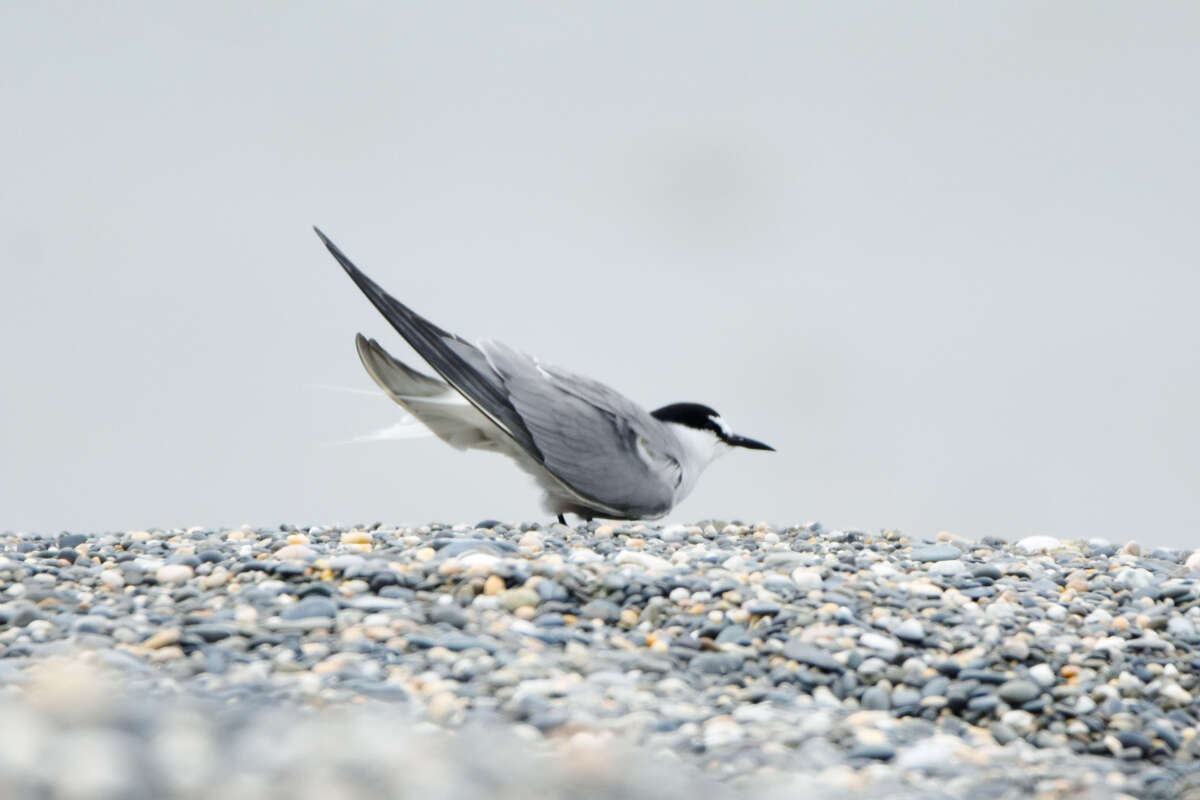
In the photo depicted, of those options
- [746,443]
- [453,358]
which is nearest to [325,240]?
[453,358]

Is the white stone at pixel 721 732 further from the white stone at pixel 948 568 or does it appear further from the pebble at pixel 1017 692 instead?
the white stone at pixel 948 568

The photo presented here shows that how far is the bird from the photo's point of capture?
4.76 m

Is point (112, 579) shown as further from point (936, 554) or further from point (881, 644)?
point (936, 554)

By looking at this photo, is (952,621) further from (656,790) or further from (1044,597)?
(656,790)

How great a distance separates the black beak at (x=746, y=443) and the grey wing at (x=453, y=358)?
1.46m

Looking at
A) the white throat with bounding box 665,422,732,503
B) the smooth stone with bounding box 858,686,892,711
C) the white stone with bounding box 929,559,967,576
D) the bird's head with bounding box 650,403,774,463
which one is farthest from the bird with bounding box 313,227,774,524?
the smooth stone with bounding box 858,686,892,711

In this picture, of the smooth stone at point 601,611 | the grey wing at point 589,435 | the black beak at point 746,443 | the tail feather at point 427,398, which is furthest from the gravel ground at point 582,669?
the black beak at point 746,443

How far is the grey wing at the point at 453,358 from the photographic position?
15.1 feet

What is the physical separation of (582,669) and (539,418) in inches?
72.2

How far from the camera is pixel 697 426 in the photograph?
231 inches

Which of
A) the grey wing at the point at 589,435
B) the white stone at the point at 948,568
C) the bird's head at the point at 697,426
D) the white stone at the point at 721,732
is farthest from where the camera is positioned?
the bird's head at the point at 697,426

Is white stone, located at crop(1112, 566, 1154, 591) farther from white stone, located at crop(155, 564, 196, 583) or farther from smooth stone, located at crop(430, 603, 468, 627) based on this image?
white stone, located at crop(155, 564, 196, 583)

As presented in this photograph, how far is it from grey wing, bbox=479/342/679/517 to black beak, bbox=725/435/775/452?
33.3 inches

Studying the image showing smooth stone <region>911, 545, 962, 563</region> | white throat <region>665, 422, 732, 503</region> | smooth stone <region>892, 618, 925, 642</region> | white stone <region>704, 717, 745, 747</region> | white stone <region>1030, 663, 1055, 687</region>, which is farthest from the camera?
white throat <region>665, 422, 732, 503</region>
